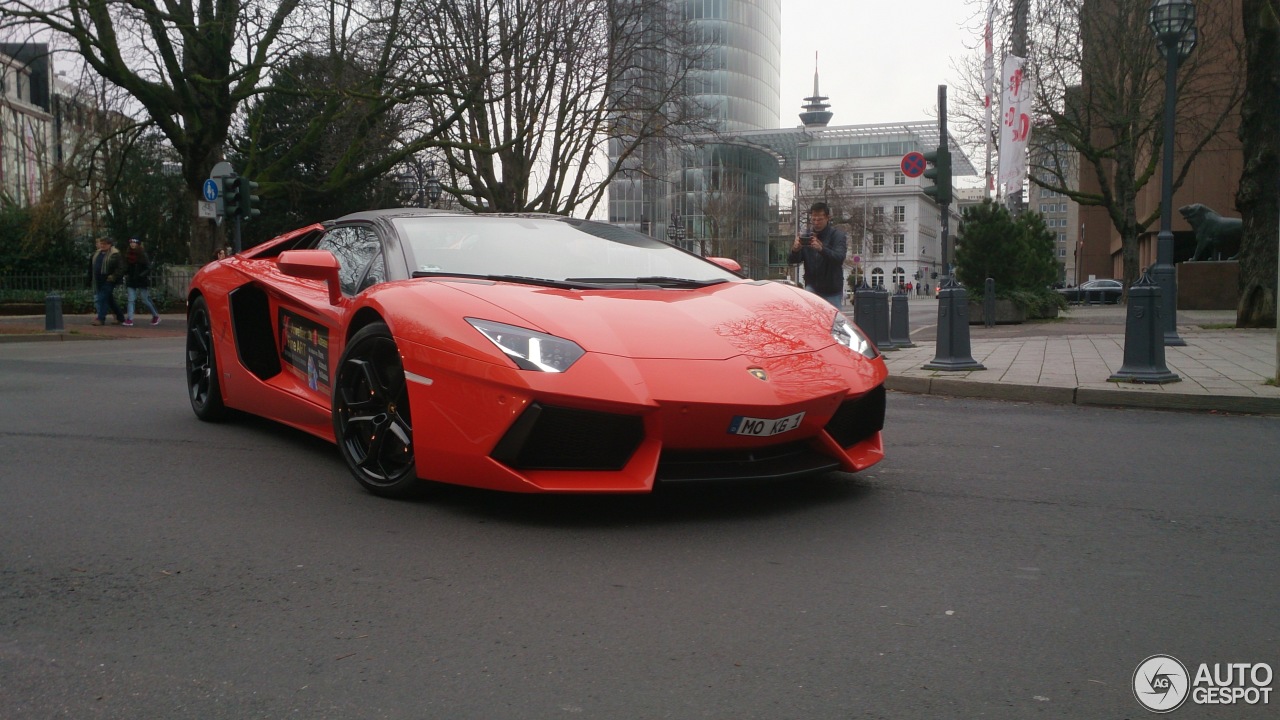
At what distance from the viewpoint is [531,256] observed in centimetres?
512

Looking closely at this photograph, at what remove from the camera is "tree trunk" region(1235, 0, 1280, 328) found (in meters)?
15.6

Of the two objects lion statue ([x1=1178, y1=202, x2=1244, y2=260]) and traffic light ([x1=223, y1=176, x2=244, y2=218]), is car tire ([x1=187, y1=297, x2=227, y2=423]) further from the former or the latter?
lion statue ([x1=1178, y1=202, x2=1244, y2=260])

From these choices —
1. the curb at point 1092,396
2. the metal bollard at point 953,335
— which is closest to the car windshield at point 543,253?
the curb at point 1092,396

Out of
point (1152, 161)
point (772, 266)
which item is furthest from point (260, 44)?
point (772, 266)

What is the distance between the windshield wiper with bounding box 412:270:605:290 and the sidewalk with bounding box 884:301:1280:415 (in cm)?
512

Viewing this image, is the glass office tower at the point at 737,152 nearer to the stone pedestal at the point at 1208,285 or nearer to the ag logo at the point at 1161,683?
the stone pedestal at the point at 1208,285

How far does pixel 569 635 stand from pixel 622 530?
3.66 ft

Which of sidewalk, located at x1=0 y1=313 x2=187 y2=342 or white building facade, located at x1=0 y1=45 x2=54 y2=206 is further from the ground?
white building facade, located at x1=0 y1=45 x2=54 y2=206

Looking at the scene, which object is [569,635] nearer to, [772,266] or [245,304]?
[245,304]

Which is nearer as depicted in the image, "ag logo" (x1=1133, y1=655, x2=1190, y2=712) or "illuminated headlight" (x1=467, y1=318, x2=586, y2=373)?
"ag logo" (x1=1133, y1=655, x2=1190, y2=712)

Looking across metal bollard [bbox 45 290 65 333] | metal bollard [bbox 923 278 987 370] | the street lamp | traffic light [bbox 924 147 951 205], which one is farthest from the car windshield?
the street lamp

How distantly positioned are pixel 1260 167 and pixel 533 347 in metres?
15.2

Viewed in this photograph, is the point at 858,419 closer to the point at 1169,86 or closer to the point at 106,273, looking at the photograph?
the point at 1169,86

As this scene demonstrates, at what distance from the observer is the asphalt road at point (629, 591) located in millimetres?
2533
